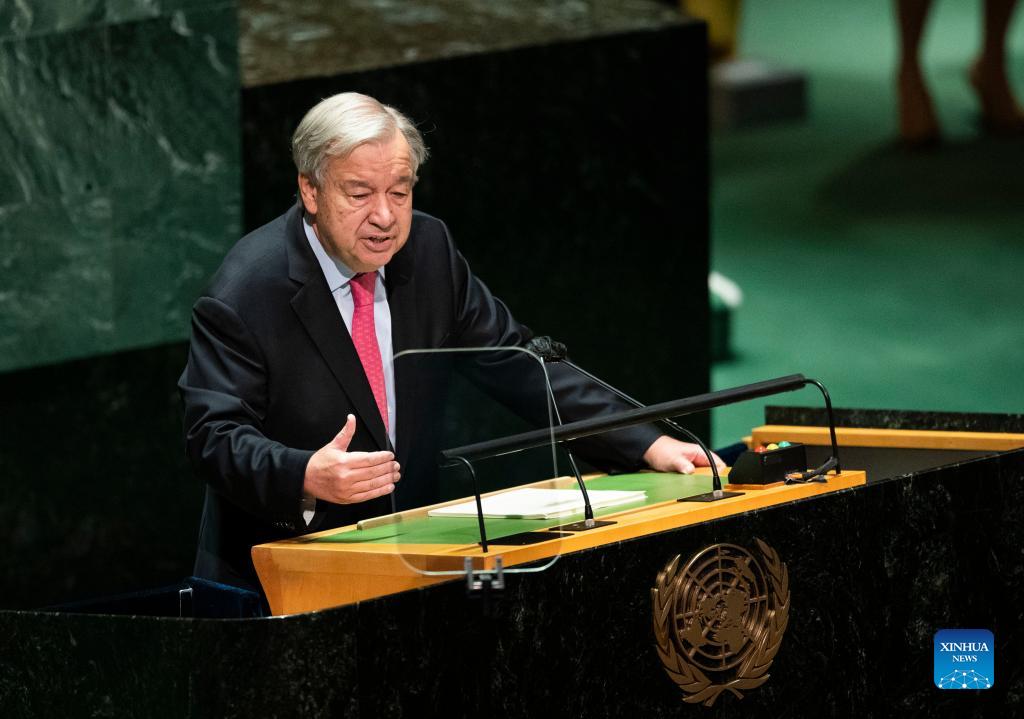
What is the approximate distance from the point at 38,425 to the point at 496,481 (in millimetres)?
2774

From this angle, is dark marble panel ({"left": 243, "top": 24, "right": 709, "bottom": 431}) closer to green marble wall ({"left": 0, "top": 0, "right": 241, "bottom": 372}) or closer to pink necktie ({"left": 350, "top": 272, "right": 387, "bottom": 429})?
green marble wall ({"left": 0, "top": 0, "right": 241, "bottom": 372})

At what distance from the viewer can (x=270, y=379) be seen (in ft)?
11.8

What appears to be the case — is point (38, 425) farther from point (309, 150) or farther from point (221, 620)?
point (221, 620)

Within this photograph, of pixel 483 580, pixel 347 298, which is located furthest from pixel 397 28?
pixel 483 580

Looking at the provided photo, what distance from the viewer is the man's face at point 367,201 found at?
3.53 m

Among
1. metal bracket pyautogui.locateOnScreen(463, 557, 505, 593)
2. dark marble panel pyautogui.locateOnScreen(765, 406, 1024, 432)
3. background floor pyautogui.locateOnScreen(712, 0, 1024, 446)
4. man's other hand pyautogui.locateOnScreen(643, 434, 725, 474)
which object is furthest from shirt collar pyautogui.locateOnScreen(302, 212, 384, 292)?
background floor pyautogui.locateOnScreen(712, 0, 1024, 446)

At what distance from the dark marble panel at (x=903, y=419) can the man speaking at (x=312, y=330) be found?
1036 millimetres

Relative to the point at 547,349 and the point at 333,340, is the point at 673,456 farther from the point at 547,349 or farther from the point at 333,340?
the point at 333,340

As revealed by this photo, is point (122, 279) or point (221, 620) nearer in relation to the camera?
point (221, 620)

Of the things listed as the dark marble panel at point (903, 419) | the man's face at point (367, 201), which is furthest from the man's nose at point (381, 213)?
the dark marble panel at point (903, 419)

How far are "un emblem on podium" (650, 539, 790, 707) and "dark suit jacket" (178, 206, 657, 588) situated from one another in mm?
510

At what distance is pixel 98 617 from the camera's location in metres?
2.94

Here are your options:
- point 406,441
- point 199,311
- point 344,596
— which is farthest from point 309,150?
point 344,596

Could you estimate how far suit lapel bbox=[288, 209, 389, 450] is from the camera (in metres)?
3.58
